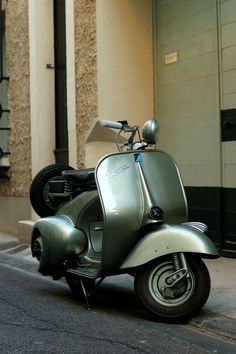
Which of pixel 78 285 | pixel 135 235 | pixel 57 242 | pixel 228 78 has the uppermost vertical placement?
pixel 228 78

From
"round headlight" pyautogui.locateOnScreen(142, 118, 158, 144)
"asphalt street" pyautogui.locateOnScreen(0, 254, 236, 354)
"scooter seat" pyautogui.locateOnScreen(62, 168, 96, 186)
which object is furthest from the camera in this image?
"scooter seat" pyautogui.locateOnScreen(62, 168, 96, 186)

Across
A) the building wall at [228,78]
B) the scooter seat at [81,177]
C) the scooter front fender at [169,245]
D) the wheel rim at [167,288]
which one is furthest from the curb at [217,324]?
the building wall at [228,78]

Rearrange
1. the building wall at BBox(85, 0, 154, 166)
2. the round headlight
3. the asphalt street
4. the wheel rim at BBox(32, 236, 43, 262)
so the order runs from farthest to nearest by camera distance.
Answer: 1. the building wall at BBox(85, 0, 154, 166)
2. the wheel rim at BBox(32, 236, 43, 262)
3. the round headlight
4. the asphalt street

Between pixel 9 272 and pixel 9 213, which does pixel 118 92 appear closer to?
pixel 9 272

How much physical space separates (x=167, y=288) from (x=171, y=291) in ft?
0.15

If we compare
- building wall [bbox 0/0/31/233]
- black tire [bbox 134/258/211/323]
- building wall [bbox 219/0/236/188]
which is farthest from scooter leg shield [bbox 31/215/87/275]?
building wall [bbox 0/0/31/233]

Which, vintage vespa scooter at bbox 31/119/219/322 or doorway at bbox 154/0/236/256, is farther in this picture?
doorway at bbox 154/0/236/256

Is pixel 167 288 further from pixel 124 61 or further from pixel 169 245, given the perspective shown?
pixel 124 61

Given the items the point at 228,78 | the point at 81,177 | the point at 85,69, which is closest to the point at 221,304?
the point at 81,177

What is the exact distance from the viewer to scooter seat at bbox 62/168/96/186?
20.7 feet

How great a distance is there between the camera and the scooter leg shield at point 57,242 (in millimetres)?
6117

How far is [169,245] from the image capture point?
5418 millimetres

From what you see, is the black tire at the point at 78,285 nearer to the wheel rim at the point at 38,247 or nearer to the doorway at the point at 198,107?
the wheel rim at the point at 38,247

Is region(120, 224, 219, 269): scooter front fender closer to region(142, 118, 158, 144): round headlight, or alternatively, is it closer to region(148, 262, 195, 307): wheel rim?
region(148, 262, 195, 307): wheel rim
